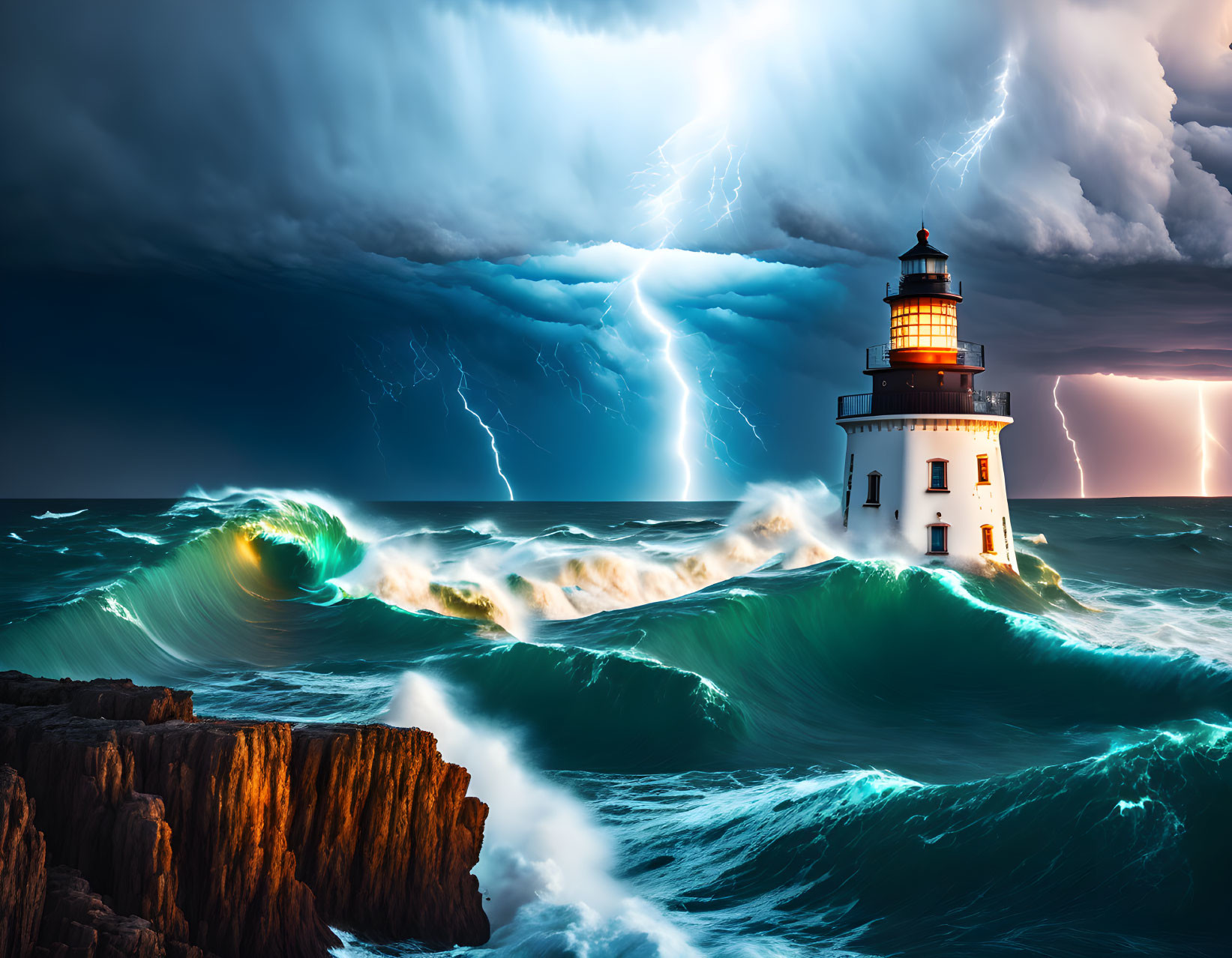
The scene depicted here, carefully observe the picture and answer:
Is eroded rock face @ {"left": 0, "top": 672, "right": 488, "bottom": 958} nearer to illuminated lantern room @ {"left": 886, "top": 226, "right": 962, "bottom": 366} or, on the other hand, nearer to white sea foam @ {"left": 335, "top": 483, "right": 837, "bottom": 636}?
white sea foam @ {"left": 335, "top": 483, "right": 837, "bottom": 636}

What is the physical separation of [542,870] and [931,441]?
626 inches

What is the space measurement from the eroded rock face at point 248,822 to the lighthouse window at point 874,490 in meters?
16.4

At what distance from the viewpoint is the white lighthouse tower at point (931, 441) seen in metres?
19.7

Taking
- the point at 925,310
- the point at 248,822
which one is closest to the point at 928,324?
the point at 925,310

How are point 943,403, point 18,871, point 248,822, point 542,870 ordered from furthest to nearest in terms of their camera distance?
point 943,403 < point 542,870 < point 248,822 < point 18,871

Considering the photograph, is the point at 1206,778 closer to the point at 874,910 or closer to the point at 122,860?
the point at 874,910

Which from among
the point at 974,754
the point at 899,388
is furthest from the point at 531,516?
the point at 974,754

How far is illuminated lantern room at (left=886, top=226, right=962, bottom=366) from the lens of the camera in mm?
20031

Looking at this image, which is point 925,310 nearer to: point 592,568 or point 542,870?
point 592,568

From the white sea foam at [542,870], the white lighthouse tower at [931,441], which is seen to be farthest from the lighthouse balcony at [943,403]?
the white sea foam at [542,870]

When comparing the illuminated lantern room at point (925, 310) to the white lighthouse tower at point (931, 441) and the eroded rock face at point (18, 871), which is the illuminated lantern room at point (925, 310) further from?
the eroded rock face at point (18, 871)

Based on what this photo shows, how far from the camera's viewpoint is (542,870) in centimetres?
612

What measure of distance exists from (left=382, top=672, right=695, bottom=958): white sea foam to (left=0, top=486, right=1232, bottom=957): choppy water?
0.10ft

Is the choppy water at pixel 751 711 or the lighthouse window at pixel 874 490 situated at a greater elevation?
the lighthouse window at pixel 874 490
